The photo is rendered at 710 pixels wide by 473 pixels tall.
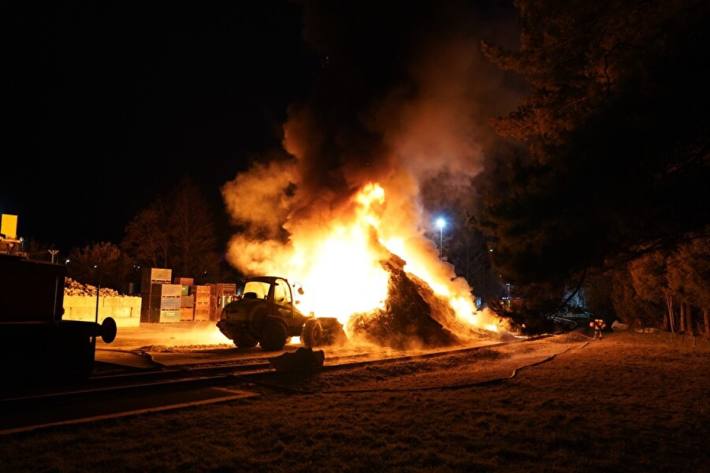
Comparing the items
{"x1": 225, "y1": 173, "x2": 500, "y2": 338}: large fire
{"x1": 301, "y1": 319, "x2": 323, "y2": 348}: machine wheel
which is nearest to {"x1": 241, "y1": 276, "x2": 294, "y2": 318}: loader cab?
{"x1": 301, "y1": 319, "x2": 323, "y2": 348}: machine wheel

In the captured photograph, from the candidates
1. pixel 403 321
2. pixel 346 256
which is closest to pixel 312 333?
pixel 403 321

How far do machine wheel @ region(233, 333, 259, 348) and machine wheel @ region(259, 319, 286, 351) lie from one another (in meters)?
0.51

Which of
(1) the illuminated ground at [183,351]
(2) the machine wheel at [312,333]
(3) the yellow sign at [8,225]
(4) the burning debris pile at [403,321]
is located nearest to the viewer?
(1) the illuminated ground at [183,351]

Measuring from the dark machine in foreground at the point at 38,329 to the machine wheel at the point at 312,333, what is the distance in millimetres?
8097

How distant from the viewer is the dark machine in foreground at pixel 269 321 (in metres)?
16.7

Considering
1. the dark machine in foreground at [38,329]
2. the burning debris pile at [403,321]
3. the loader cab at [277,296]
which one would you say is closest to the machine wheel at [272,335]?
the loader cab at [277,296]

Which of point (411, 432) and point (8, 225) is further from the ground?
point (8, 225)

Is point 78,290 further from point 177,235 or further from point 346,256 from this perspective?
point 177,235

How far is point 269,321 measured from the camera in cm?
1675

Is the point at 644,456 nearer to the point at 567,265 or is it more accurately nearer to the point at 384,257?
the point at 567,265

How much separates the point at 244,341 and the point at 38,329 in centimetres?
836

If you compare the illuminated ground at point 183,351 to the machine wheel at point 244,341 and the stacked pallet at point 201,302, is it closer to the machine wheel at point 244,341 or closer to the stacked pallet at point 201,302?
the machine wheel at point 244,341

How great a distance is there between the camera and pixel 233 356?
50.2 feet

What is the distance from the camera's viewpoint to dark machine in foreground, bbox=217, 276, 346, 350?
16688 millimetres
